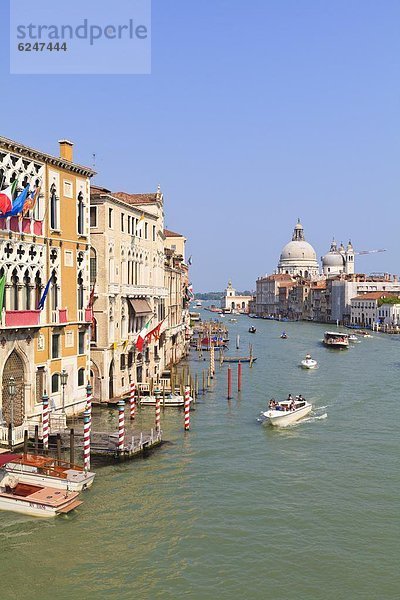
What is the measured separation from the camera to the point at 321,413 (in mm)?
29172

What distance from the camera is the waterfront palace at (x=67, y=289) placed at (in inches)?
811

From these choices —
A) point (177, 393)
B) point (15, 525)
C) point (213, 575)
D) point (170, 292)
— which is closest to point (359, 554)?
point (213, 575)

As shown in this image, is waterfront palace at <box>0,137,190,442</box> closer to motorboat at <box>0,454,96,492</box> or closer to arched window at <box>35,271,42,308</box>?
arched window at <box>35,271,42,308</box>

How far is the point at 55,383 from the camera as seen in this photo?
2316cm

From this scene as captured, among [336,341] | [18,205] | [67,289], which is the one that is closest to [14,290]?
[18,205]

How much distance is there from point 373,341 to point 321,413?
172 ft

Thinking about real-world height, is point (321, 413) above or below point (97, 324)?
below

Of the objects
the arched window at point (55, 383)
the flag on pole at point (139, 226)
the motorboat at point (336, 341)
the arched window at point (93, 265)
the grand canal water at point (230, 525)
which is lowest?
the grand canal water at point (230, 525)

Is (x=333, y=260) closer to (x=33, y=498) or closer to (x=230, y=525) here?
(x=230, y=525)

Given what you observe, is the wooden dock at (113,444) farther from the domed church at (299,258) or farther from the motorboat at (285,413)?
the domed church at (299,258)

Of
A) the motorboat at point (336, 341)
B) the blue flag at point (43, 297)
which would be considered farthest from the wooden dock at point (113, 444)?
the motorboat at point (336, 341)

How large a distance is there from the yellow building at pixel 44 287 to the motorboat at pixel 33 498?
3.43 m

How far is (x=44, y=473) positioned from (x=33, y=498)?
3.64 ft

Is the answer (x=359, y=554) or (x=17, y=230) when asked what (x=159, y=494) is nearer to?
(x=359, y=554)
